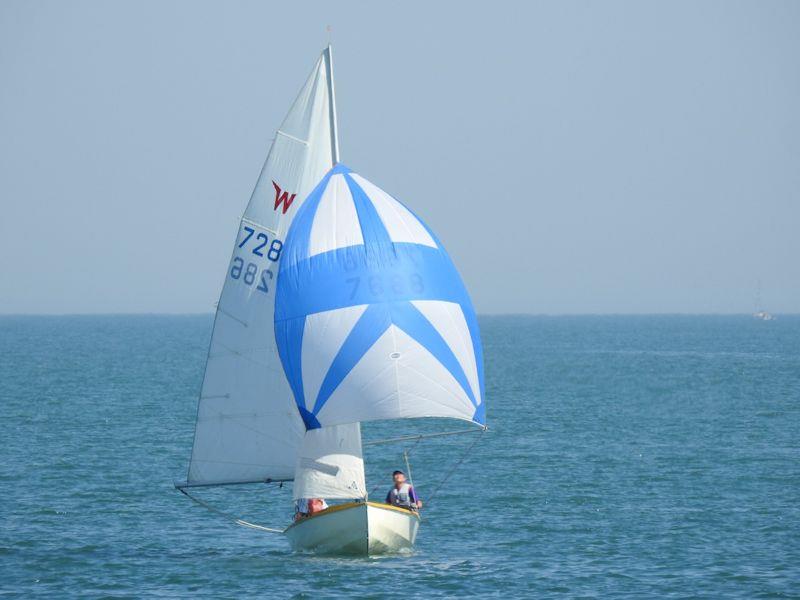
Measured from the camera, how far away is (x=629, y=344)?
169500 millimetres

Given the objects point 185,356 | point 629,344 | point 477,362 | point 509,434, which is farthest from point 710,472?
point 629,344

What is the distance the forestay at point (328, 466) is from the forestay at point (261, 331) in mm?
929

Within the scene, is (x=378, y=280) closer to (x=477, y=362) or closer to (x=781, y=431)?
(x=477, y=362)

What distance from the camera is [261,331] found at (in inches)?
1214

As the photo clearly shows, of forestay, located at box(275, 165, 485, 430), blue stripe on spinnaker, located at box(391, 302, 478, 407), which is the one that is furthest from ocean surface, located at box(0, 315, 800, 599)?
blue stripe on spinnaker, located at box(391, 302, 478, 407)

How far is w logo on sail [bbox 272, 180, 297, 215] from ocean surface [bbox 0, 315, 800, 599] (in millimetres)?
8033

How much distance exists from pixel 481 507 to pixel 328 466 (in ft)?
34.1

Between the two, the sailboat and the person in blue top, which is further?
the person in blue top

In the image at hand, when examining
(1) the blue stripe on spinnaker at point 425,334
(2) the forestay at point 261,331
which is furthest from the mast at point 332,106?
(1) the blue stripe on spinnaker at point 425,334

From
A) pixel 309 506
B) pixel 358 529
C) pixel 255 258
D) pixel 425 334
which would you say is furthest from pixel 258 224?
pixel 358 529

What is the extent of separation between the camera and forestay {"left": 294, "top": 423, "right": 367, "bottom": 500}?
30078mm

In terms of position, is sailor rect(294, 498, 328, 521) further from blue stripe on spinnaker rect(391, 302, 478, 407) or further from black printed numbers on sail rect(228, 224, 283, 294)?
black printed numbers on sail rect(228, 224, 283, 294)

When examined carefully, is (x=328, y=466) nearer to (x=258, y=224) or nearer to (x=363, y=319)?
(x=363, y=319)

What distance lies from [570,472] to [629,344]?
408 ft
